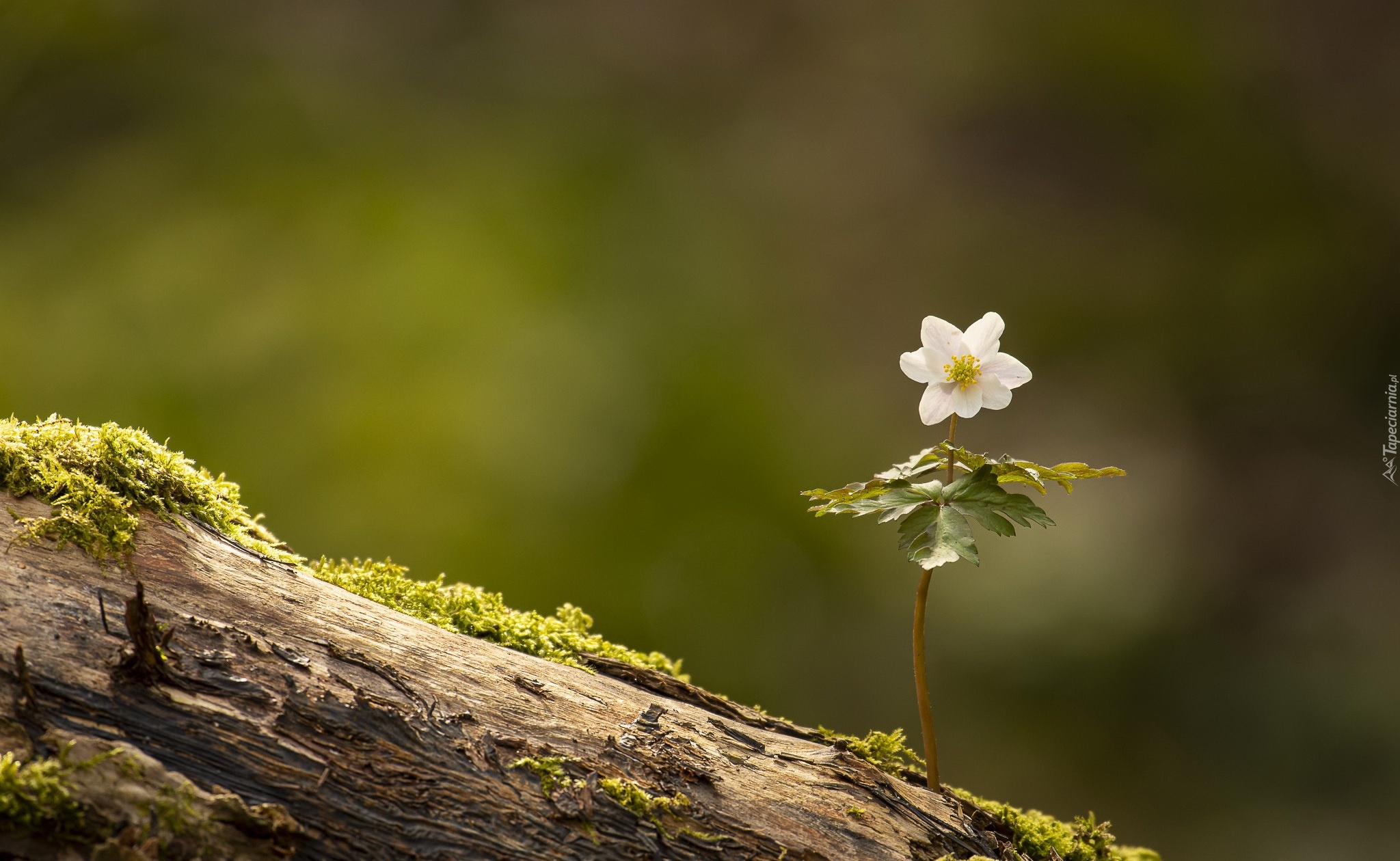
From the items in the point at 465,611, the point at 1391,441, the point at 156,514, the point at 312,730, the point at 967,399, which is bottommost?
the point at 312,730

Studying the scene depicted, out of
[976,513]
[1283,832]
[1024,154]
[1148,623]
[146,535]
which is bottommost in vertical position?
[146,535]

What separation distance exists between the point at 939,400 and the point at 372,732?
4.40 ft

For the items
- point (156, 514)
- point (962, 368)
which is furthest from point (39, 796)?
point (962, 368)

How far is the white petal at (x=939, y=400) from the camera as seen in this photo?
2.00 m

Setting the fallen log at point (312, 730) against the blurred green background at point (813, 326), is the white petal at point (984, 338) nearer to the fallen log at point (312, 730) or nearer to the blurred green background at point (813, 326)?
the fallen log at point (312, 730)

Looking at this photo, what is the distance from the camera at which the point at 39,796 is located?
52.6 inches

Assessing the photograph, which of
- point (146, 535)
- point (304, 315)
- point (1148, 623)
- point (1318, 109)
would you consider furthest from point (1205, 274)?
point (146, 535)

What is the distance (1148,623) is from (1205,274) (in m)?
2.35

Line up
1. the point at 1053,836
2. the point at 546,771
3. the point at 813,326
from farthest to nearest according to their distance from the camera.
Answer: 1. the point at 813,326
2. the point at 1053,836
3. the point at 546,771

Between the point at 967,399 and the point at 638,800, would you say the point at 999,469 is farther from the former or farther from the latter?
the point at 638,800

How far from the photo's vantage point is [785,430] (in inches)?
243

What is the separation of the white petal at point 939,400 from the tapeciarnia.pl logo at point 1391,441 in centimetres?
484

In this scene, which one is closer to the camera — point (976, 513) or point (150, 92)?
point (976, 513)

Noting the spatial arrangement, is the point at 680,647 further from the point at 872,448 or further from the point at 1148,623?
the point at 1148,623
